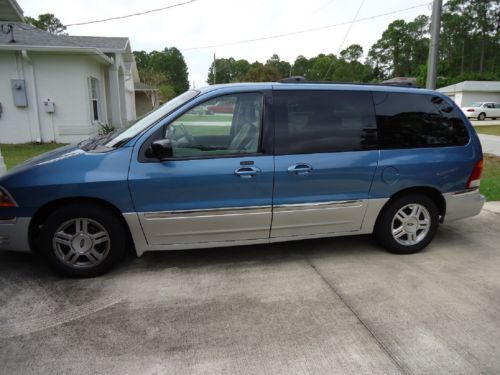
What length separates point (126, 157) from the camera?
370 cm

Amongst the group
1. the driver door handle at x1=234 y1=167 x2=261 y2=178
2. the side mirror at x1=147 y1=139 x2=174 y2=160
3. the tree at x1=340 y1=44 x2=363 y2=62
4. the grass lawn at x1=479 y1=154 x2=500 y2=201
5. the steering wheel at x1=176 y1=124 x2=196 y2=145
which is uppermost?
the tree at x1=340 y1=44 x2=363 y2=62

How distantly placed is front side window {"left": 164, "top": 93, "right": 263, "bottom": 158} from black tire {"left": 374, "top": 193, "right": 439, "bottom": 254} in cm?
169

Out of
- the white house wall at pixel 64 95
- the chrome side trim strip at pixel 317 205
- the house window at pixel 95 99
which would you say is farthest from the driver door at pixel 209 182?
the house window at pixel 95 99

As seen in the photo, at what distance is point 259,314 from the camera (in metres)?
3.26

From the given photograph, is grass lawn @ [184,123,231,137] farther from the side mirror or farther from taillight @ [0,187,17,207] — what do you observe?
taillight @ [0,187,17,207]

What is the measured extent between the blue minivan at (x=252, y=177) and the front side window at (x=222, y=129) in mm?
11

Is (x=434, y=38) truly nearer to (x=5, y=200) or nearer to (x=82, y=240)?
(x=82, y=240)

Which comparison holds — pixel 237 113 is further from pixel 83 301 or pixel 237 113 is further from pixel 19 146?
pixel 19 146

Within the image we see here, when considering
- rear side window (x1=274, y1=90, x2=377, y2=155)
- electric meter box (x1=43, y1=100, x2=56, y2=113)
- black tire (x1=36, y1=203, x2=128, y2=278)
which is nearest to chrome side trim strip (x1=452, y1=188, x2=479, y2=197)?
rear side window (x1=274, y1=90, x2=377, y2=155)

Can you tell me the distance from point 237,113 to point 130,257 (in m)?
1.96

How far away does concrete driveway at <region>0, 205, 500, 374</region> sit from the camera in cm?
269

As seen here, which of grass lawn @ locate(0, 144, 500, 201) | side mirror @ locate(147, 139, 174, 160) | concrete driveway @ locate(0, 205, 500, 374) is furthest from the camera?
grass lawn @ locate(0, 144, 500, 201)

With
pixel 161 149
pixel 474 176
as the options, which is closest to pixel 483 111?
pixel 474 176

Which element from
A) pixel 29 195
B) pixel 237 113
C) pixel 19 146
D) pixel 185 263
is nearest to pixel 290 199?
pixel 237 113
